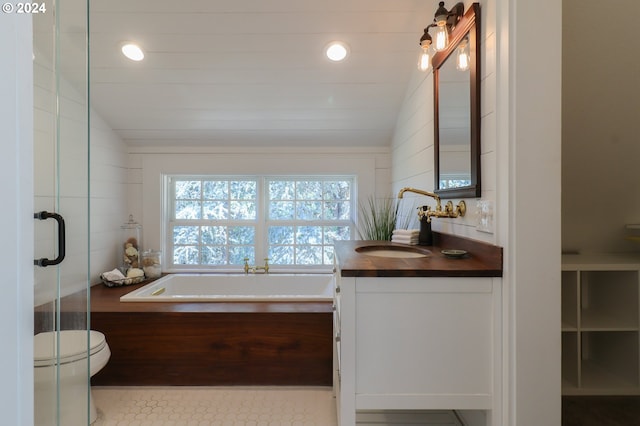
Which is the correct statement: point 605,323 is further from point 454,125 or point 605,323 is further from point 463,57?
point 463,57

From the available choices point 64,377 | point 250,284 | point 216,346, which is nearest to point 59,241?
point 64,377

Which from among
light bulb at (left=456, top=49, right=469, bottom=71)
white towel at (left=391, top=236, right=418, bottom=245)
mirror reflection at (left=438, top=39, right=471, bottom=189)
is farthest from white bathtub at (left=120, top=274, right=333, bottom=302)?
light bulb at (left=456, top=49, right=469, bottom=71)

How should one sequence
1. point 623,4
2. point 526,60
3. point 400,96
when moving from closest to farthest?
point 526,60 → point 623,4 → point 400,96

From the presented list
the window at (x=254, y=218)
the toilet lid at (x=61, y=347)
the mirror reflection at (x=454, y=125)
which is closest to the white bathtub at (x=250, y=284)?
the window at (x=254, y=218)

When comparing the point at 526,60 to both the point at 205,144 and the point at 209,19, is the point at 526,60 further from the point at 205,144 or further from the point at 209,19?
the point at 205,144

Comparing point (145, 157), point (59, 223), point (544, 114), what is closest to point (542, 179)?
point (544, 114)

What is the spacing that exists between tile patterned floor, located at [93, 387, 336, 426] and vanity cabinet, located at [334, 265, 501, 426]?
0.74m

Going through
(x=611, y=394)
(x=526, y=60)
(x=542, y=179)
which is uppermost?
(x=526, y=60)

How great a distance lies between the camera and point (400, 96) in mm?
2557

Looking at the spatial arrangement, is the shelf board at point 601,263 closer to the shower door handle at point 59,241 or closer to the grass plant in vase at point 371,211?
the grass plant in vase at point 371,211

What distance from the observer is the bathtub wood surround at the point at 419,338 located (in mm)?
1196

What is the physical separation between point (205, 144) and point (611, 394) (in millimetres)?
3231

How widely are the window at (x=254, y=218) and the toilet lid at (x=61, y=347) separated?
1945 mm

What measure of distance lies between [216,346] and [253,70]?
1.81 metres
